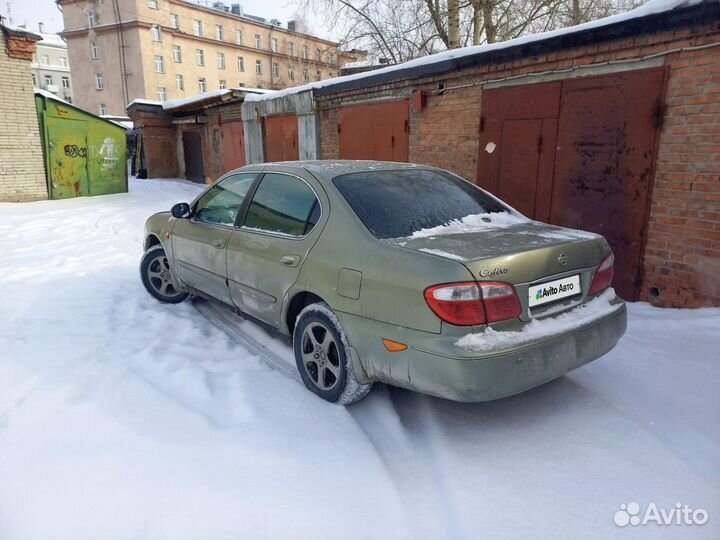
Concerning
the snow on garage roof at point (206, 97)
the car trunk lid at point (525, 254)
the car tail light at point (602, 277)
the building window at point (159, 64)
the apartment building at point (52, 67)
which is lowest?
the car tail light at point (602, 277)

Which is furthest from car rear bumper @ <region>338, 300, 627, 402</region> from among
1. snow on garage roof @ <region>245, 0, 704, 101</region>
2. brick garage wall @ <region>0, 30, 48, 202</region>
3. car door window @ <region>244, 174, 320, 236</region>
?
brick garage wall @ <region>0, 30, 48, 202</region>

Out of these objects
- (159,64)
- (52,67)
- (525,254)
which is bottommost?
(525,254)

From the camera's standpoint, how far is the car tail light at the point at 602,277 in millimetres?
2754

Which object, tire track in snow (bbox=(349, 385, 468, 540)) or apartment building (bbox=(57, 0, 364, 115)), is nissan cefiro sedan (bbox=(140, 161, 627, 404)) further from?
apartment building (bbox=(57, 0, 364, 115))

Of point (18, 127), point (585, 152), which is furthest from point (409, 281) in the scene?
point (18, 127)

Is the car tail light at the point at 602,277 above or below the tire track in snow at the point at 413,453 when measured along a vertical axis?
above

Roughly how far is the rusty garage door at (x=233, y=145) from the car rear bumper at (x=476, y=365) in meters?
11.8

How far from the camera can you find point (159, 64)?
39906 millimetres

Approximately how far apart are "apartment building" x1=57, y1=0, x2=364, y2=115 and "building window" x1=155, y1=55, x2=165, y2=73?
7cm

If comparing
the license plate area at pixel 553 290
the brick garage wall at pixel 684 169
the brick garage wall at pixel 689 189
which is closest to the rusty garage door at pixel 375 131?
the brick garage wall at pixel 684 169

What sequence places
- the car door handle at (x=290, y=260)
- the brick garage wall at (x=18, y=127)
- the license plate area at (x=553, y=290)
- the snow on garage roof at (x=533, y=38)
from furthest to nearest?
1. the brick garage wall at (x=18, y=127)
2. the snow on garage roof at (x=533, y=38)
3. the car door handle at (x=290, y=260)
4. the license plate area at (x=553, y=290)

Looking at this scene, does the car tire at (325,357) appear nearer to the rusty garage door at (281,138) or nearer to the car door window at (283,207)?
the car door window at (283,207)

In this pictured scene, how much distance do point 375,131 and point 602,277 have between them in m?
6.03

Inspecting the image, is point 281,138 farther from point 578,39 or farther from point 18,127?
point 578,39
